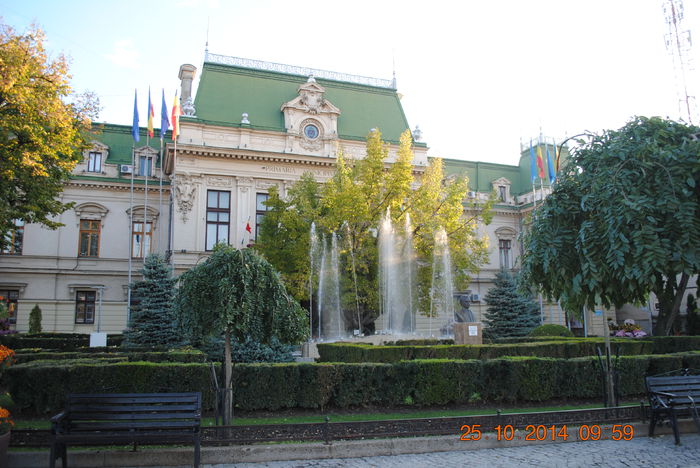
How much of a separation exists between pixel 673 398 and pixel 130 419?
8.16 m

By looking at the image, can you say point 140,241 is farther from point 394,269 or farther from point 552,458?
point 552,458

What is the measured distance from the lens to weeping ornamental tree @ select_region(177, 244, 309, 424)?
28.7 ft

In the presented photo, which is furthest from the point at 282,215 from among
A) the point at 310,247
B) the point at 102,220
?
the point at 102,220

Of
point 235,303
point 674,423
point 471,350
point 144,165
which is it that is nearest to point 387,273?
point 471,350

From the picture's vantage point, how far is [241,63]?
37406 millimetres

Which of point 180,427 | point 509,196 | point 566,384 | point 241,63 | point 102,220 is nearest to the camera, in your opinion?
point 180,427

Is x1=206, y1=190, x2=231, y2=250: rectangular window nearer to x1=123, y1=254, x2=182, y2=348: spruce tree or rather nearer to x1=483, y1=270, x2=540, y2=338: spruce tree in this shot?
x1=123, y1=254, x2=182, y2=348: spruce tree

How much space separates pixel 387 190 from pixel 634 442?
18511mm

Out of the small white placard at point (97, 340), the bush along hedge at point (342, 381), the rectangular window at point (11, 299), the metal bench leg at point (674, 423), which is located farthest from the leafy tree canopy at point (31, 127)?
the metal bench leg at point (674, 423)

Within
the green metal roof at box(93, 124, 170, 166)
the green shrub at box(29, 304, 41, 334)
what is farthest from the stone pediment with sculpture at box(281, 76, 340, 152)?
the green shrub at box(29, 304, 41, 334)

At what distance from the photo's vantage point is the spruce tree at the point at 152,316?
22.6 meters

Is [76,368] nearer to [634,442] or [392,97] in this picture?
[634,442]

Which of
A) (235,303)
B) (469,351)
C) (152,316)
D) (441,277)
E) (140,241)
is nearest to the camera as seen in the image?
(235,303)
